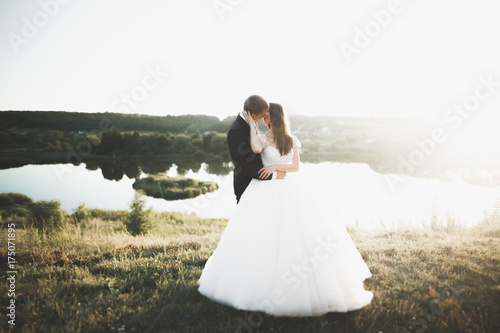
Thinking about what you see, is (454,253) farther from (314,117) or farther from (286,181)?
(314,117)

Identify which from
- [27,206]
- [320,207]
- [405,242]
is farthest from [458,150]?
[27,206]

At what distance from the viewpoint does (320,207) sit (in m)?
3.70

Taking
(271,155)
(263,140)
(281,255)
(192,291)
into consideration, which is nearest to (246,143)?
(263,140)

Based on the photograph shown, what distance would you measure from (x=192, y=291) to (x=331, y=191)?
99.8ft

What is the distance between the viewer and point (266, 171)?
3893 mm

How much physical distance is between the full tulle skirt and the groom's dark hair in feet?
3.72

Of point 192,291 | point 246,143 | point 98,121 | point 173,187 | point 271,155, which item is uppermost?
point 98,121

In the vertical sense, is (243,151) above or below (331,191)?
above

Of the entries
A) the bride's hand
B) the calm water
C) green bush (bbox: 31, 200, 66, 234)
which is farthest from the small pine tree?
the bride's hand

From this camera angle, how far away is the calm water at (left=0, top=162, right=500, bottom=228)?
23.0m

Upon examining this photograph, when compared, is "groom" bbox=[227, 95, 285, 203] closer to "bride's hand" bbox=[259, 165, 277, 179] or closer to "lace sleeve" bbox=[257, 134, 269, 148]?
"bride's hand" bbox=[259, 165, 277, 179]

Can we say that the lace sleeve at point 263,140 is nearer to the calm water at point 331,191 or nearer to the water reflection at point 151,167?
the calm water at point 331,191

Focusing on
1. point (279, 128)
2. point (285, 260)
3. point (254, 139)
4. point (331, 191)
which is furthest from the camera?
point (331, 191)

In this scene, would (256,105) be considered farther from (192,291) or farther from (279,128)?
(192,291)
